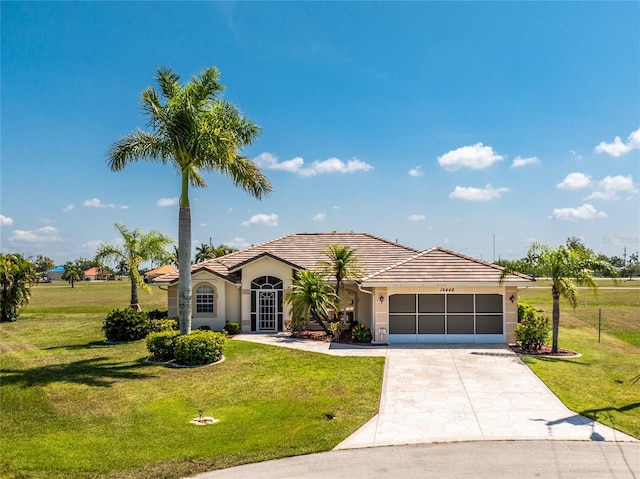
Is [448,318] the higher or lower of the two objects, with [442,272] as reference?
lower

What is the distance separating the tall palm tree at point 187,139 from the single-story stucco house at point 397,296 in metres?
6.76

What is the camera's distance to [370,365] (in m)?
16.8

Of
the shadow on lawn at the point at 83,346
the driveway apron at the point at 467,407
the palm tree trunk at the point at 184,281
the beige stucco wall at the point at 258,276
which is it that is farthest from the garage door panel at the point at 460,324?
the shadow on lawn at the point at 83,346

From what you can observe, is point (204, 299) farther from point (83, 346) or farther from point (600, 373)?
point (600, 373)

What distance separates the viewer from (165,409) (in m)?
12.3

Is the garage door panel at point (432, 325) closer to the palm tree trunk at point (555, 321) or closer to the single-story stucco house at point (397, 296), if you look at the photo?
the single-story stucco house at point (397, 296)

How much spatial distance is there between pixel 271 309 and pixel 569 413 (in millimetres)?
16339

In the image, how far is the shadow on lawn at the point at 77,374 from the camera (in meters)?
15.2

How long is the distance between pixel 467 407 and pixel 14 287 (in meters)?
31.7

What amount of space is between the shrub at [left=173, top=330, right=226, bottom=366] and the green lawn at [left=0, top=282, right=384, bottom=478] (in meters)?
0.66

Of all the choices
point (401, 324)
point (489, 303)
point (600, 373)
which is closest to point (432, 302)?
point (401, 324)

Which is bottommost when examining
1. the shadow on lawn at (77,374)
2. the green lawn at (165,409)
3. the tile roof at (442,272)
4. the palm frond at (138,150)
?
the shadow on lawn at (77,374)

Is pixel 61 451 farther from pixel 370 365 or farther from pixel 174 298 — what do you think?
pixel 174 298

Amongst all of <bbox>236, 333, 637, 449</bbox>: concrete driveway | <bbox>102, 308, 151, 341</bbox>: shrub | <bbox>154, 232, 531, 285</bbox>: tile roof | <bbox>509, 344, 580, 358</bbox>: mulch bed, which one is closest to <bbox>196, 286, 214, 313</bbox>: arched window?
<bbox>154, 232, 531, 285</bbox>: tile roof
